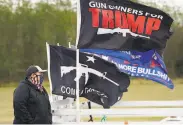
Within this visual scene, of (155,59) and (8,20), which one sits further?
(8,20)

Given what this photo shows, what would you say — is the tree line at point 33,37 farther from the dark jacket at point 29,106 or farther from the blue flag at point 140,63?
the dark jacket at point 29,106

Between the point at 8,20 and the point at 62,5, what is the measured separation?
17.6 feet

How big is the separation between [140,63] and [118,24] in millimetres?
711

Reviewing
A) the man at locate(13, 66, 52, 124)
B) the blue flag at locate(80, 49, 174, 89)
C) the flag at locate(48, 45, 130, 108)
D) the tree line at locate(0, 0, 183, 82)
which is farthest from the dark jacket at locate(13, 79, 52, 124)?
the tree line at locate(0, 0, 183, 82)

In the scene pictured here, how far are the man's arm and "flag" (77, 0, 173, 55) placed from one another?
1110 mm

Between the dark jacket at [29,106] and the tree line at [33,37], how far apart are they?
32.3m

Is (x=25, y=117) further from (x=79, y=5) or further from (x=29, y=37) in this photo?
(x=29, y=37)

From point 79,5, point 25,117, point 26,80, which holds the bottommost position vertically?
point 25,117

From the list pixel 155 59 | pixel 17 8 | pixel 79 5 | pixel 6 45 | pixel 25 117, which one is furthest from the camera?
pixel 17 8

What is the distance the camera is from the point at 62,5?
4278 centimetres

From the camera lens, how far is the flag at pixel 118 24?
19.6ft

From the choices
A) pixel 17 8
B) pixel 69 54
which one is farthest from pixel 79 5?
pixel 17 8

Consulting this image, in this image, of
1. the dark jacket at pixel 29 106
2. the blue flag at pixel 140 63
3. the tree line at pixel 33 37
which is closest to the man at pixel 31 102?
the dark jacket at pixel 29 106

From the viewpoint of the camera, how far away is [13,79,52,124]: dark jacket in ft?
16.7
